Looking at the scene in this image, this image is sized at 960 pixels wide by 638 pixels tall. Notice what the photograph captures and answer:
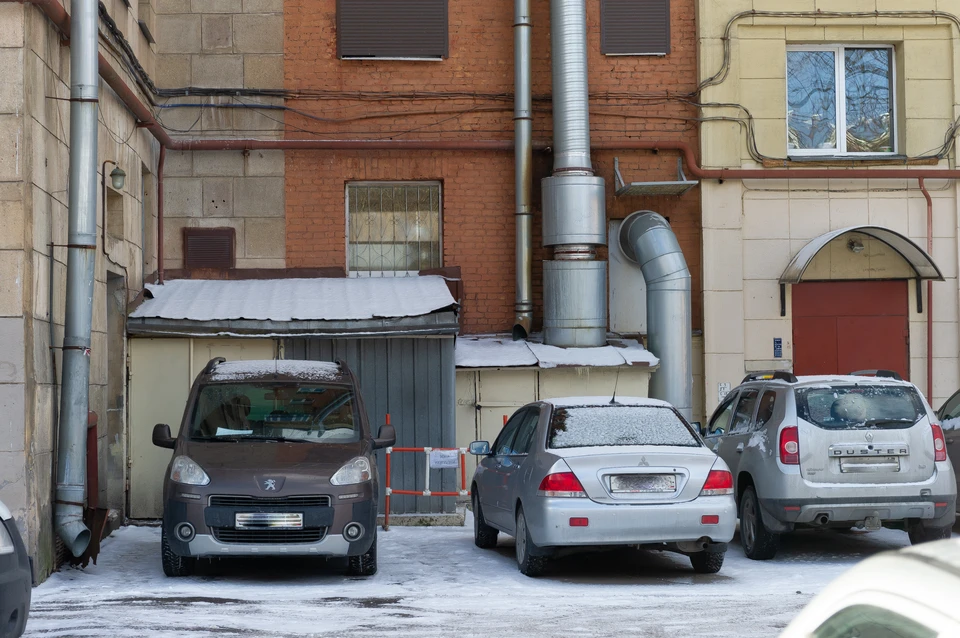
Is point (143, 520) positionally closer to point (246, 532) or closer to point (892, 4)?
point (246, 532)

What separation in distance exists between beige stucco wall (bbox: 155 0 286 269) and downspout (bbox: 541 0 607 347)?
12.1ft

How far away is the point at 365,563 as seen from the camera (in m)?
10.2

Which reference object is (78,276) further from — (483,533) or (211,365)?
(483,533)

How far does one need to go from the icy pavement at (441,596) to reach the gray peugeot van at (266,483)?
1.04 feet

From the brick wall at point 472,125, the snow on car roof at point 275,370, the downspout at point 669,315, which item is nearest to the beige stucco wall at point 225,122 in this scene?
the brick wall at point 472,125

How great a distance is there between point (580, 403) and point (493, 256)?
6.57 m

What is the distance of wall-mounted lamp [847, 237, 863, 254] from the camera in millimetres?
17047

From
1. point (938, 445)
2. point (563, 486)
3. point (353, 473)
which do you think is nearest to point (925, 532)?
point (938, 445)

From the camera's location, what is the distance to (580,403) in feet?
35.2

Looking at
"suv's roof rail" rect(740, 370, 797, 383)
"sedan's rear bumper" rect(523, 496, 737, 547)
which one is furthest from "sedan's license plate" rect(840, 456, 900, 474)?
"sedan's rear bumper" rect(523, 496, 737, 547)

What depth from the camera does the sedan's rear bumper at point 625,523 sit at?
31.1 ft

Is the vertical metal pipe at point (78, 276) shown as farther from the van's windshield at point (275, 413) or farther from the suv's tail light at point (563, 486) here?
the suv's tail light at point (563, 486)

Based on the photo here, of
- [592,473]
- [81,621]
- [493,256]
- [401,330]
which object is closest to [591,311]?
[493,256]

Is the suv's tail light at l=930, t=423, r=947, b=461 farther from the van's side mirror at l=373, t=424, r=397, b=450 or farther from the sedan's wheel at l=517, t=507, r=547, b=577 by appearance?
the van's side mirror at l=373, t=424, r=397, b=450
